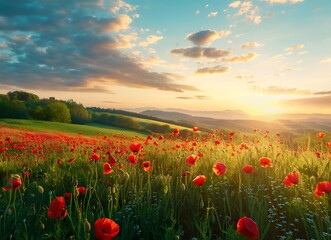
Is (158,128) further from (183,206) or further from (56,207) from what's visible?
(56,207)

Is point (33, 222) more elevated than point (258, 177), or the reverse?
point (258, 177)

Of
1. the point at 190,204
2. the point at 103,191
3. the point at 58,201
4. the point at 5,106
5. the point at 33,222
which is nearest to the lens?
the point at 58,201

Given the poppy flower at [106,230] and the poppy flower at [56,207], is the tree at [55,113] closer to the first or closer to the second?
the poppy flower at [56,207]

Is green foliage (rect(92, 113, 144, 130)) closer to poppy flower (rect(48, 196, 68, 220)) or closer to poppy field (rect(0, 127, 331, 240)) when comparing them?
poppy field (rect(0, 127, 331, 240))

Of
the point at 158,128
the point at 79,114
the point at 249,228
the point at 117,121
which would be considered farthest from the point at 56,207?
the point at 79,114

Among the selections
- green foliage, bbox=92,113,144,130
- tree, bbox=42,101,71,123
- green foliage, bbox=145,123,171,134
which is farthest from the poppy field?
tree, bbox=42,101,71,123

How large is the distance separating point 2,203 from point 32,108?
2615 inches

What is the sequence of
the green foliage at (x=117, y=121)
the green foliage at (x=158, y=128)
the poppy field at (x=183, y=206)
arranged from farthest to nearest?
the green foliage at (x=117, y=121) → the green foliage at (x=158, y=128) → the poppy field at (x=183, y=206)

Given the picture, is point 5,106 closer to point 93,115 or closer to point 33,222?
point 93,115

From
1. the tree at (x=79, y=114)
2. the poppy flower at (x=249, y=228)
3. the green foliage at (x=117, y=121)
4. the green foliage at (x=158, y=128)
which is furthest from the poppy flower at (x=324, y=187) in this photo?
the tree at (x=79, y=114)

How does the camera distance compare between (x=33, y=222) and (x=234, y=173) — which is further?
(x=234, y=173)

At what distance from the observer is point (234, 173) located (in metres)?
5.44

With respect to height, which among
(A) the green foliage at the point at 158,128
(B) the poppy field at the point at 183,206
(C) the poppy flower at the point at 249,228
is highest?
(C) the poppy flower at the point at 249,228

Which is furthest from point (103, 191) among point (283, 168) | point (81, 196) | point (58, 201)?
point (283, 168)
